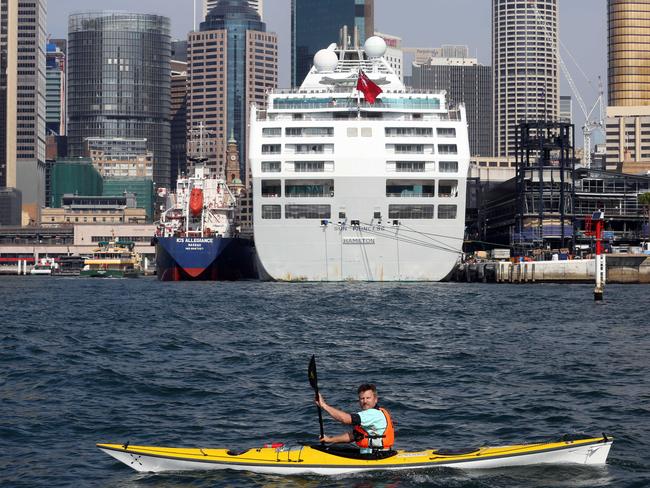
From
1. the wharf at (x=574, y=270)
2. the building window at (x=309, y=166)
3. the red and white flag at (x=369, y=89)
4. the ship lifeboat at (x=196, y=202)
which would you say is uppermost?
the red and white flag at (x=369, y=89)

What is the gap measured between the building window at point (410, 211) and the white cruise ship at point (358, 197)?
0.07 meters

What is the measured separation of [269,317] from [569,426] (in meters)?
28.5

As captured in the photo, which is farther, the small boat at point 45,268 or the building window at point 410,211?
the small boat at point 45,268

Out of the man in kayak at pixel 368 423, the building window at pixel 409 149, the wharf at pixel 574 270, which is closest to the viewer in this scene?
the man in kayak at pixel 368 423

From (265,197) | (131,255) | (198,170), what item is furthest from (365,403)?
(131,255)

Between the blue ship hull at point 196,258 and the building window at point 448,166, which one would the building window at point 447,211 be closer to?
the building window at point 448,166

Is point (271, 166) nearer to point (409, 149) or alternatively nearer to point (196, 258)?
point (409, 149)

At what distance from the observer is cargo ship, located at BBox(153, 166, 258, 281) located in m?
108

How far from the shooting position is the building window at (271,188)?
85.7 m

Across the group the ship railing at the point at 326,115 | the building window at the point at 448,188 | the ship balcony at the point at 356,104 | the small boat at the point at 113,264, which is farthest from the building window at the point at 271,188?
the small boat at the point at 113,264

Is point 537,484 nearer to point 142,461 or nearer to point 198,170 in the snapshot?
point 142,461

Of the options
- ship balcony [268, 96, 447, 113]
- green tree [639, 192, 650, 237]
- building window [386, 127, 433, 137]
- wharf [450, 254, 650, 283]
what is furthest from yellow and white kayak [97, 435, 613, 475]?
green tree [639, 192, 650, 237]

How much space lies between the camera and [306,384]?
3011cm

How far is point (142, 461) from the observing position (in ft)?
67.5
